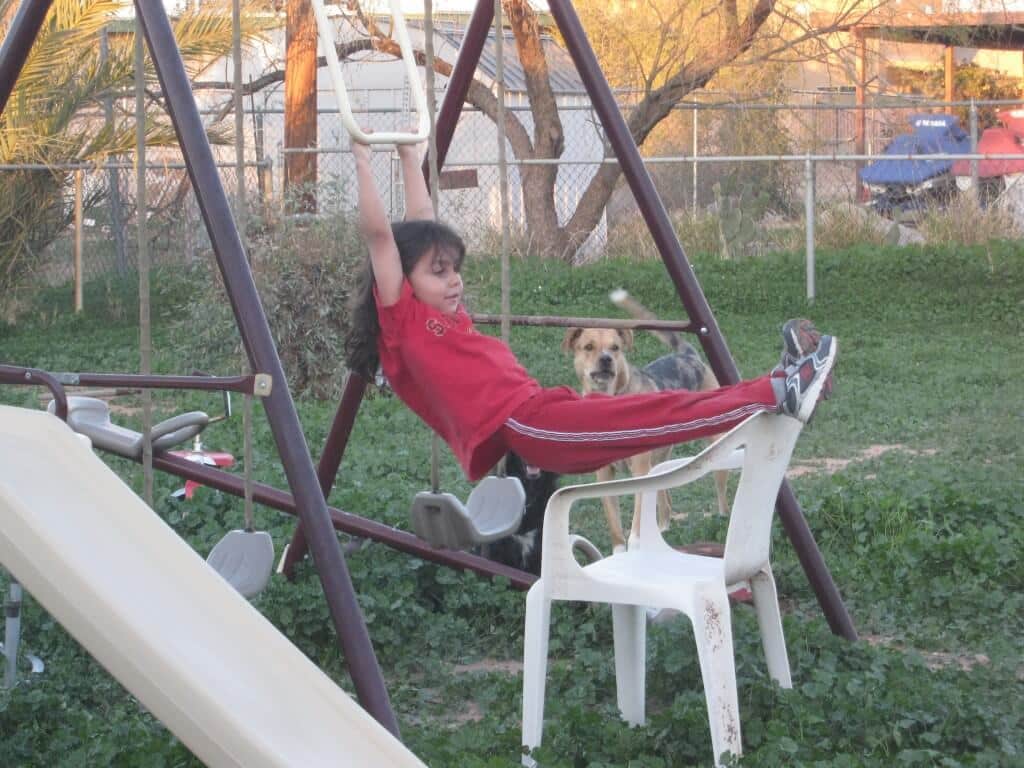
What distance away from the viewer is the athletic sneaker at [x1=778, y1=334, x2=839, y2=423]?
318 centimetres

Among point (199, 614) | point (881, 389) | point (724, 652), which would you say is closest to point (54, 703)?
point (199, 614)

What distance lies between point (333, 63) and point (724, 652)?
1.57m

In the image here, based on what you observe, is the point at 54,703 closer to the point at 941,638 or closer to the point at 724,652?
the point at 724,652

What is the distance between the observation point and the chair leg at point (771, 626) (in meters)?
3.61

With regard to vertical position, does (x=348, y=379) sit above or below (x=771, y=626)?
above

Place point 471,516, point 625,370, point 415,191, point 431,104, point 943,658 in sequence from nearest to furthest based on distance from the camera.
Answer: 1. point 431,104
2. point 471,516
3. point 415,191
4. point 943,658
5. point 625,370

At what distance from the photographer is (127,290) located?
521 inches

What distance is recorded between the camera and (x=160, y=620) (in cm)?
252

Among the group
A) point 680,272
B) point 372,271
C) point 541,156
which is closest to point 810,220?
point 541,156

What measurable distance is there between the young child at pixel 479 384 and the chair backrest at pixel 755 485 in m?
0.08

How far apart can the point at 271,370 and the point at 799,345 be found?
3.91 feet

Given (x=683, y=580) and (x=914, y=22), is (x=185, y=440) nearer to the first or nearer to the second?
(x=683, y=580)

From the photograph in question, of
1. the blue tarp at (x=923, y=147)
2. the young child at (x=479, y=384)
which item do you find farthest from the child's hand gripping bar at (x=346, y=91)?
the blue tarp at (x=923, y=147)

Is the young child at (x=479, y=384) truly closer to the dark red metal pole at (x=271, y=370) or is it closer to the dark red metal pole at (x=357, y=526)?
the dark red metal pole at (x=271, y=370)
